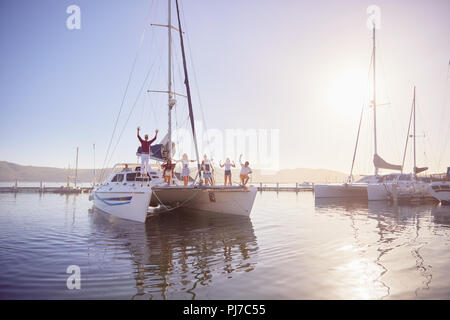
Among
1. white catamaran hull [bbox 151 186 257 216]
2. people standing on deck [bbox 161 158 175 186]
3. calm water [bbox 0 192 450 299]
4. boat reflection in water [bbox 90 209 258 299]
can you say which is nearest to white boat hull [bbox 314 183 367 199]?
white catamaran hull [bbox 151 186 257 216]

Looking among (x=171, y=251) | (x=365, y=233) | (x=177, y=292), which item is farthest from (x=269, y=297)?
(x=365, y=233)

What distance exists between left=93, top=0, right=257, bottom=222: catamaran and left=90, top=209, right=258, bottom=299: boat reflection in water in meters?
0.87

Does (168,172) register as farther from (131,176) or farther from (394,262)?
(394,262)

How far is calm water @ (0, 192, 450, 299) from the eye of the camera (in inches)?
174

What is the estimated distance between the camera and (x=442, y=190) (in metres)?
23.9

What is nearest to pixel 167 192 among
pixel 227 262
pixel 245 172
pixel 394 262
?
pixel 245 172

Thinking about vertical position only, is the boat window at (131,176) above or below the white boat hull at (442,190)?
above

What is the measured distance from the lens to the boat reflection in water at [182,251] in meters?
4.77

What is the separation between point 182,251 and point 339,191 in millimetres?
25612

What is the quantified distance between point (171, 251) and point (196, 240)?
1.55 metres

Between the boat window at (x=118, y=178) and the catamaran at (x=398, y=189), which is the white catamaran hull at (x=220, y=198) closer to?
the boat window at (x=118, y=178)

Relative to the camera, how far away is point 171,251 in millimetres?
7223

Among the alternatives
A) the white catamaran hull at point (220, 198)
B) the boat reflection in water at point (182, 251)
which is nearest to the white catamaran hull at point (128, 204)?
the boat reflection in water at point (182, 251)
